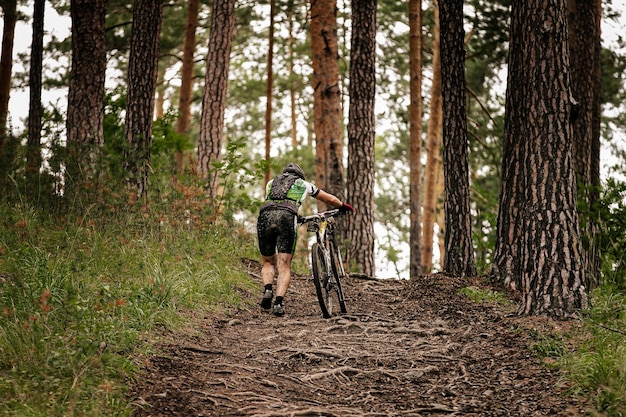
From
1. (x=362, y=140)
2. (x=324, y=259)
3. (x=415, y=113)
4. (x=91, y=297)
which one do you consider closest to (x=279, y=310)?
(x=324, y=259)

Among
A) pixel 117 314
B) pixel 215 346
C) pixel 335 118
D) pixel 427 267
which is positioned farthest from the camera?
pixel 427 267

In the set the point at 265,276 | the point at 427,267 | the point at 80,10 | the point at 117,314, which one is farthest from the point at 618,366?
the point at 427,267

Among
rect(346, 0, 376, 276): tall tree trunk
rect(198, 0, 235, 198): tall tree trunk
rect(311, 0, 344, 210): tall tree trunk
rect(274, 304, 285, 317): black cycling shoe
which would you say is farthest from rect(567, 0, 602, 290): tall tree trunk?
rect(198, 0, 235, 198): tall tree trunk

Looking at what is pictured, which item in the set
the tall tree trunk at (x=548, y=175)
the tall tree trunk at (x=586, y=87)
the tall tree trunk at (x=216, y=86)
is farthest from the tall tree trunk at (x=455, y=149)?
the tall tree trunk at (x=216, y=86)

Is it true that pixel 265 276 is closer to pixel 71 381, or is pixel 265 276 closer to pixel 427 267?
pixel 71 381

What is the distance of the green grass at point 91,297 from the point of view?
16.0 ft

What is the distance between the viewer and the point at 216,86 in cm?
1532

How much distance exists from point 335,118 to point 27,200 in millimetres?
6829

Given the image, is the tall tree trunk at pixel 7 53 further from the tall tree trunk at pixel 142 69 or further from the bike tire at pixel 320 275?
the bike tire at pixel 320 275

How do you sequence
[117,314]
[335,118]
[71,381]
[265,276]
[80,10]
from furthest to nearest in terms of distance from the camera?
[335,118] < [80,10] < [265,276] < [117,314] < [71,381]

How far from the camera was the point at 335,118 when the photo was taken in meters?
14.5

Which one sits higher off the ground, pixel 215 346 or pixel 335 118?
pixel 335 118

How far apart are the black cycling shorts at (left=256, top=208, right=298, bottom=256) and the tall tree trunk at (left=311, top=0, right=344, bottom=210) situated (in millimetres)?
5415

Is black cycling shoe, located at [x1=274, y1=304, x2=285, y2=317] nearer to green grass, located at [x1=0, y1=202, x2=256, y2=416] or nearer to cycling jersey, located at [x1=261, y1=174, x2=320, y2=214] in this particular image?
green grass, located at [x1=0, y1=202, x2=256, y2=416]
